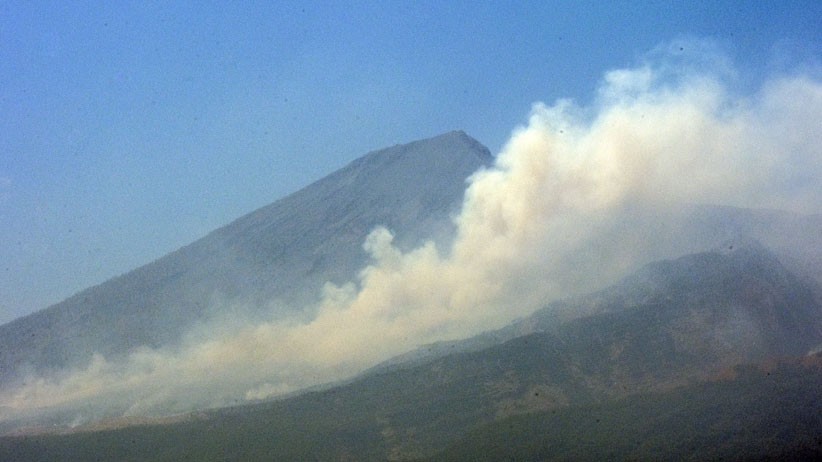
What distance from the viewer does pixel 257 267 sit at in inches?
4712

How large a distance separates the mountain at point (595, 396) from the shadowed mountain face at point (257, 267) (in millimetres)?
40743

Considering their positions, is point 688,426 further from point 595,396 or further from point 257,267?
point 257,267

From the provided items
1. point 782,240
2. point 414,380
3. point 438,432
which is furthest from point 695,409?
point 782,240

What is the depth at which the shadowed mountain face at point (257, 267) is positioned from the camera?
112m

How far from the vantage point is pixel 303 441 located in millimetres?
58875

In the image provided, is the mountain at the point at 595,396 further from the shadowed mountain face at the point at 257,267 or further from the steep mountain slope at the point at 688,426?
the shadowed mountain face at the point at 257,267

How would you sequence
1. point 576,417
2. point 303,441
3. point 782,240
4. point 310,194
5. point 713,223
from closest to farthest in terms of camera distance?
point 576,417, point 303,441, point 782,240, point 713,223, point 310,194

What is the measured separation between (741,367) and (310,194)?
299ft

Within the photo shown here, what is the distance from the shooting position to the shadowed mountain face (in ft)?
367

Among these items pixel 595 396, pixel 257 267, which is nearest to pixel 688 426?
pixel 595 396

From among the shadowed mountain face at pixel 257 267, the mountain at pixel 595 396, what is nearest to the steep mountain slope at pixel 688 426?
the mountain at pixel 595 396

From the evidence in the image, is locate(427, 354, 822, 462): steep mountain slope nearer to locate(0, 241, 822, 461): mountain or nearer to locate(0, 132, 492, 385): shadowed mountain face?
locate(0, 241, 822, 461): mountain

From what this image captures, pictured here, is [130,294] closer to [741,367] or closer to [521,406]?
[521,406]

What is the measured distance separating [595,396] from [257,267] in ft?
233
